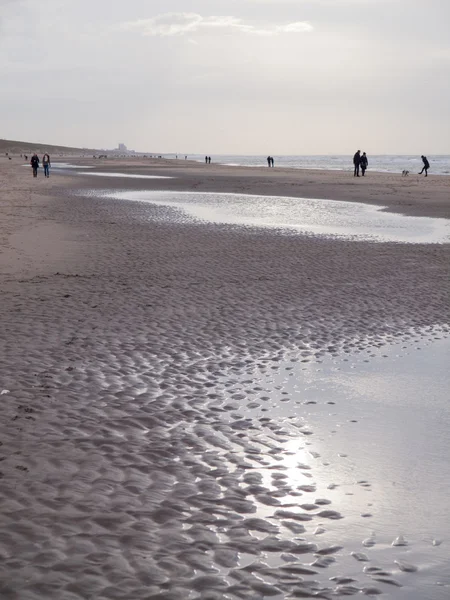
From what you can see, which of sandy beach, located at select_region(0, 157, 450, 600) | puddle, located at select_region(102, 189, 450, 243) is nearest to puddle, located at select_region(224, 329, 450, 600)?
sandy beach, located at select_region(0, 157, 450, 600)

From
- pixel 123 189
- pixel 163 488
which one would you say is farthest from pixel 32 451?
pixel 123 189

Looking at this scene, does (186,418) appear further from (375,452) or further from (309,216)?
(309,216)

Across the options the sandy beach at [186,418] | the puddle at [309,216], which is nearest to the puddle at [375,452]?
the sandy beach at [186,418]

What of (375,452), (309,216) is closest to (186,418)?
(375,452)

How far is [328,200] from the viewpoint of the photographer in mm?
36781

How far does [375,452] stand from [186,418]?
75.1 inches

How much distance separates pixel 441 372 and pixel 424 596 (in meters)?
5.19

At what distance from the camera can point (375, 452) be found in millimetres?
6750

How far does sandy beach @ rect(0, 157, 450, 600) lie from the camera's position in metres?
4.68

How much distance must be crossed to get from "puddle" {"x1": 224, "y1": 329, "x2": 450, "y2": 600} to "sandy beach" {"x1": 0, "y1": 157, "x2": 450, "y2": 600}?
0.13 ft

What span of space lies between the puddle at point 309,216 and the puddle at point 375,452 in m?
12.7

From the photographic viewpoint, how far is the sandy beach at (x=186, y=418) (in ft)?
15.4

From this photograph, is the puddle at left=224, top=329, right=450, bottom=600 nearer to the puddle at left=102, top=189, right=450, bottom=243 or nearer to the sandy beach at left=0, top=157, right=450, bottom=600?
the sandy beach at left=0, top=157, right=450, bottom=600

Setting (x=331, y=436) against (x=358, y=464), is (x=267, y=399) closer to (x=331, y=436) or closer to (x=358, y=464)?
(x=331, y=436)
